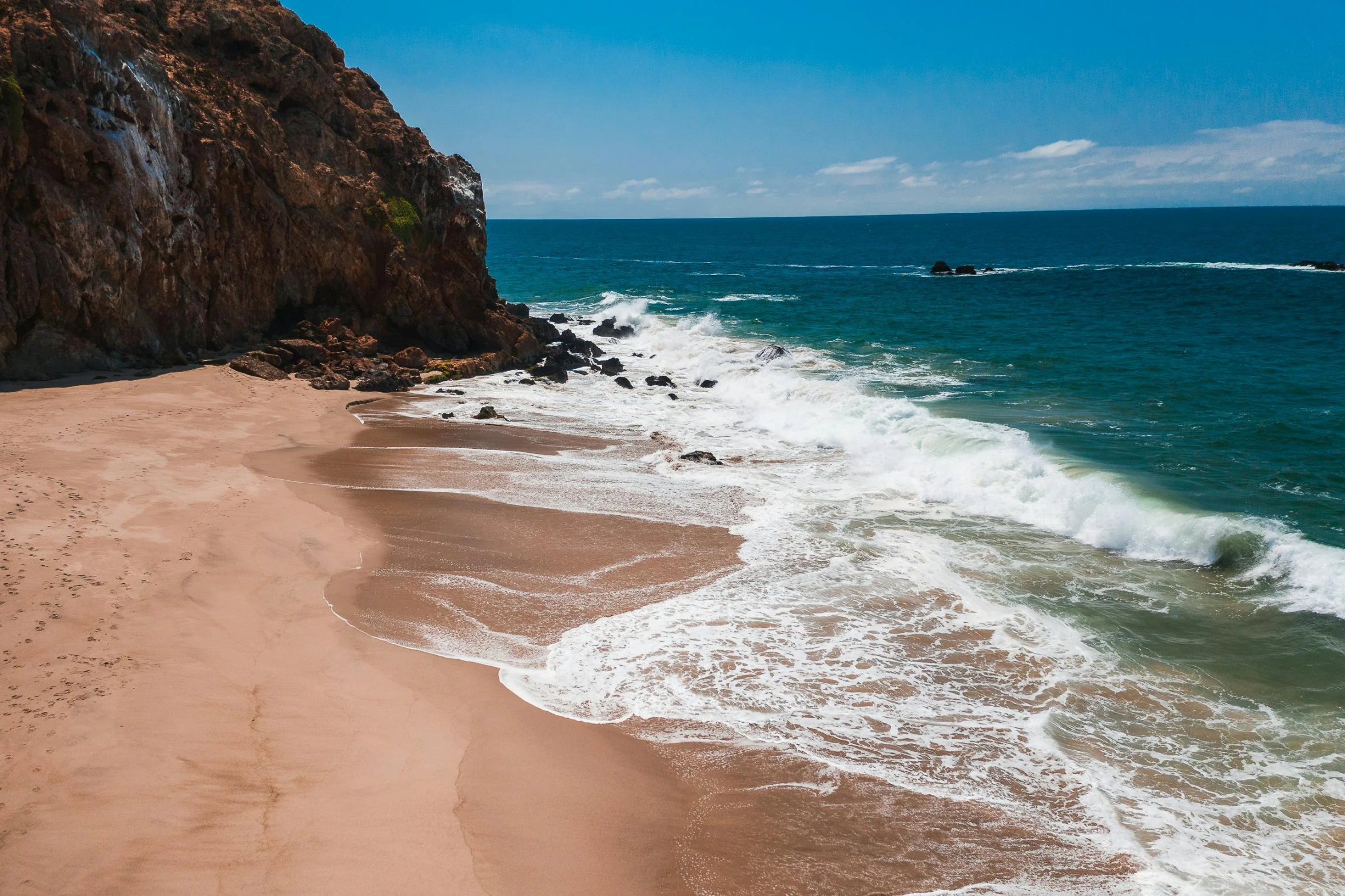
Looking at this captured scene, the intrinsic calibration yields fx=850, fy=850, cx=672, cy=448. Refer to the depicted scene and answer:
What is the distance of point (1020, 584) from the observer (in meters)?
11.5

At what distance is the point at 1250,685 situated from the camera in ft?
29.8

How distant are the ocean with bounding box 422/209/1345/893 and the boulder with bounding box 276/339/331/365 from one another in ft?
15.9

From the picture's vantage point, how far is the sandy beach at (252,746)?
544 centimetres

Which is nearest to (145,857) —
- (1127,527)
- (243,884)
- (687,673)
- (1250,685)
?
(243,884)

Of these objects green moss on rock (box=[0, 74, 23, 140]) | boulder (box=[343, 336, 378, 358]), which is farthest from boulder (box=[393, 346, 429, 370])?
green moss on rock (box=[0, 74, 23, 140])

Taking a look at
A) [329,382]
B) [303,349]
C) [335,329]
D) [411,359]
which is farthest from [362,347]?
[329,382]

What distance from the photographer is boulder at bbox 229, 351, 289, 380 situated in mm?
20688

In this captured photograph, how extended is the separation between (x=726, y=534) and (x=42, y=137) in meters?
16.4

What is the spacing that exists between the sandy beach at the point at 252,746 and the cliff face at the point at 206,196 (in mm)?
9422

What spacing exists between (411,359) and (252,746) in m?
19.4

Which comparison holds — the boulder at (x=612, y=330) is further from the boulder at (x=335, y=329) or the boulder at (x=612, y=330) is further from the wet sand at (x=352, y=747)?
the wet sand at (x=352, y=747)

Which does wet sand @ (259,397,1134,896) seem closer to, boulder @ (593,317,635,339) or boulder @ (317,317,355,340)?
boulder @ (317,317,355,340)

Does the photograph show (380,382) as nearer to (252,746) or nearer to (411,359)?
(411,359)

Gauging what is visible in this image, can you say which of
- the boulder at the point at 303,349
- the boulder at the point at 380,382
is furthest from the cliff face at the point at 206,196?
the boulder at the point at 380,382
